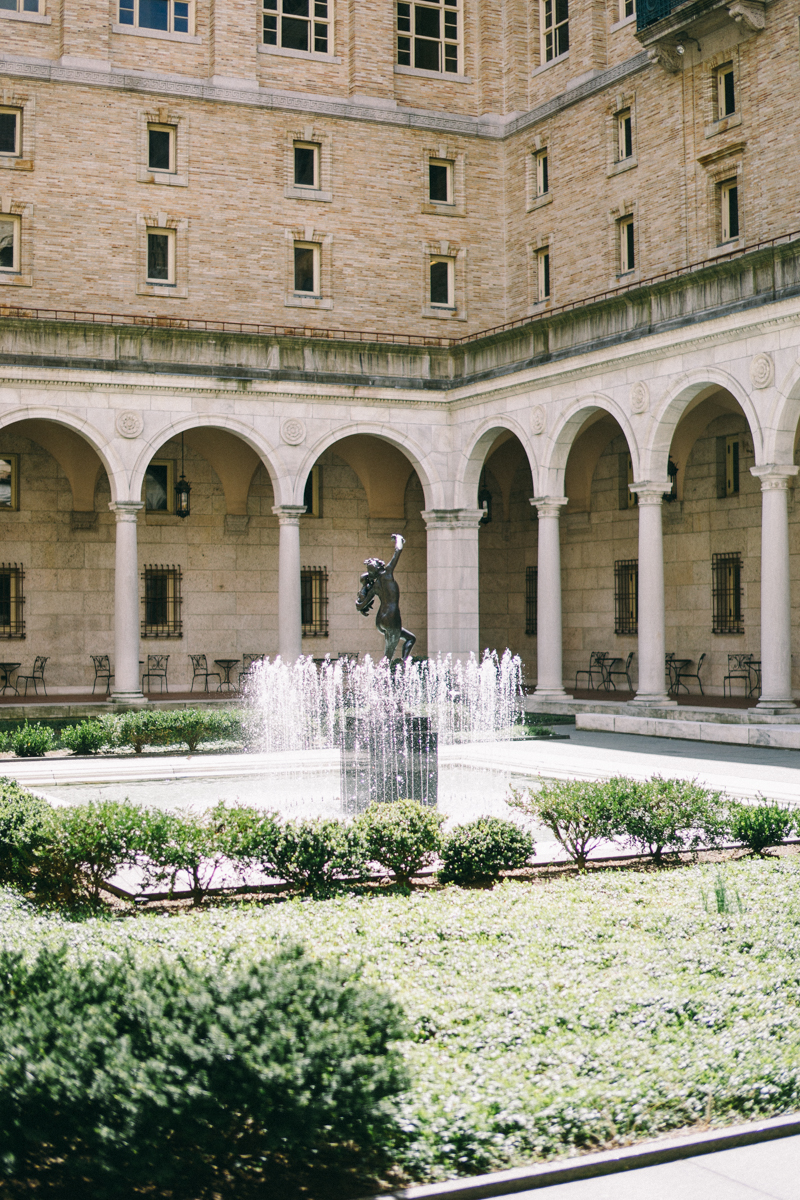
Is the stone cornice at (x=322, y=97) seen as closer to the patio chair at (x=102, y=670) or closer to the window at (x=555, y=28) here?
the window at (x=555, y=28)

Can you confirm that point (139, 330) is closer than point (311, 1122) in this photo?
No

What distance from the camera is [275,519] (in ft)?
110

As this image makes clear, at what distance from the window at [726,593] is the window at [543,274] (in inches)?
377

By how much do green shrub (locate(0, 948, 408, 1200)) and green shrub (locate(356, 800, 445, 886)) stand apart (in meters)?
4.69

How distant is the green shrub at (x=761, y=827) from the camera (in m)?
10.8

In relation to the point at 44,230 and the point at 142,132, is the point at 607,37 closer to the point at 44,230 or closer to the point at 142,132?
the point at 142,132

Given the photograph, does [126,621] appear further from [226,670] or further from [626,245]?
[626,245]

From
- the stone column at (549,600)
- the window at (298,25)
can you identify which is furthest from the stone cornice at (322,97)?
the stone column at (549,600)

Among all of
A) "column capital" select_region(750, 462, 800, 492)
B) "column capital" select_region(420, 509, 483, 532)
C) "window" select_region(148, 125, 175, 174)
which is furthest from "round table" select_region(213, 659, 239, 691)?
"column capital" select_region(750, 462, 800, 492)

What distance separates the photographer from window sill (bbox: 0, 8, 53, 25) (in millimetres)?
31141

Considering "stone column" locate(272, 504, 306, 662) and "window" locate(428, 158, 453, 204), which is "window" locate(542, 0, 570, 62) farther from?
"stone column" locate(272, 504, 306, 662)

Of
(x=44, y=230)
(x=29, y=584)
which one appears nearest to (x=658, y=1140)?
(x=29, y=584)

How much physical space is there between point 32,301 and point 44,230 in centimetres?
175

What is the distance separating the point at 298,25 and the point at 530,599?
651 inches
